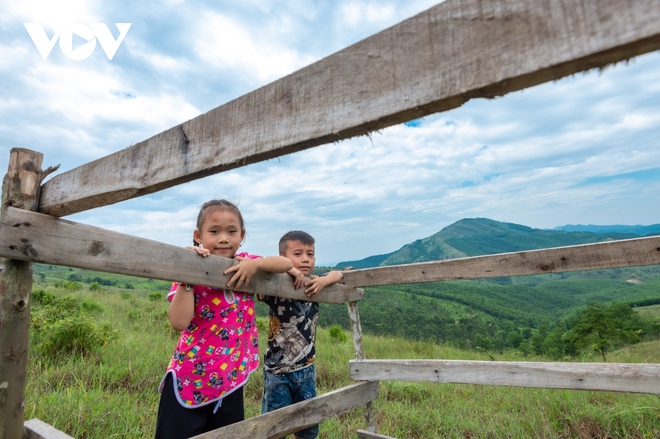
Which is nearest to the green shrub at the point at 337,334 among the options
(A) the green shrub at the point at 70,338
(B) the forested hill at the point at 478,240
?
(A) the green shrub at the point at 70,338

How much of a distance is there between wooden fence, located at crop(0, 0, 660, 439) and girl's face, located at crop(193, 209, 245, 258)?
10.9 inches

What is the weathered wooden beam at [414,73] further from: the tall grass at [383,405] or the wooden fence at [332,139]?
the tall grass at [383,405]

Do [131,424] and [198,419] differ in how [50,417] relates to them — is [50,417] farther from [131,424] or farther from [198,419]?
[198,419]

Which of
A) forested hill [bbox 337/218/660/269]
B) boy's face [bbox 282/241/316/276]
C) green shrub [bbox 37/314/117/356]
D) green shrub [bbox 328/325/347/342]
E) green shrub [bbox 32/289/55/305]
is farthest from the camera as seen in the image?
forested hill [bbox 337/218/660/269]

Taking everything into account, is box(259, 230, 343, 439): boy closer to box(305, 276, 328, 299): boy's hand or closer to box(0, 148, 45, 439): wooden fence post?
box(305, 276, 328, 299): boy's hand

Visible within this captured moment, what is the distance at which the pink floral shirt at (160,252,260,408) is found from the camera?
200 centimetres

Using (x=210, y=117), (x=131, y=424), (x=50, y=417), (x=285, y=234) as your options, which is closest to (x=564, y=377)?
(x=285, y=234)

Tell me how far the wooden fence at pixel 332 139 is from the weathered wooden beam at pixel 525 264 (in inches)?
0.4

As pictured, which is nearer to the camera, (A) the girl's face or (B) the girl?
(B) the girl

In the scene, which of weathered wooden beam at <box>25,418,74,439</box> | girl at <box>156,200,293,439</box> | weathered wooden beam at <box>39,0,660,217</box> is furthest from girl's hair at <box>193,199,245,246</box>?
weathered wooden beam at <box>25,418,74,439</box>

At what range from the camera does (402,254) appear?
10875 cm

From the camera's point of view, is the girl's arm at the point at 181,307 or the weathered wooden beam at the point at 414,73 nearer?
the weathered wooden beam at the point at 414,73

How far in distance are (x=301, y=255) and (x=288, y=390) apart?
3.02 feet

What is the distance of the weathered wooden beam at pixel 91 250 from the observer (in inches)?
57.3
